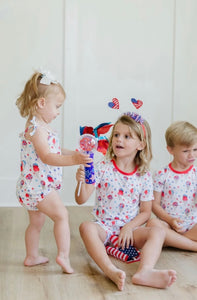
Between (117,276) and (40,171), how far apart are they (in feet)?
1.69

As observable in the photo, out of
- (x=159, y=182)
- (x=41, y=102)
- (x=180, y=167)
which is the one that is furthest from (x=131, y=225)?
(x=41, y=102)

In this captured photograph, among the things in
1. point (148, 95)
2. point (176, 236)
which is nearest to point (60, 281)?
point (176, 236)

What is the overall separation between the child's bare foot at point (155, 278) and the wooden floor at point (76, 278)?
2cm

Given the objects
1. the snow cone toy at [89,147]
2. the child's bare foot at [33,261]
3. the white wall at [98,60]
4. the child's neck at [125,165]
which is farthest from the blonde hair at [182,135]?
the white wall at [98,60]

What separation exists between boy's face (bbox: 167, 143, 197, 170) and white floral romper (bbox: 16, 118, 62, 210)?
26.1 inches

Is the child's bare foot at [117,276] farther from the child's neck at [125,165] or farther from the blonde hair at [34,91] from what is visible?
the blonde hair at [34,91]

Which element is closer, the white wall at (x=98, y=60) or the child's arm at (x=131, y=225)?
the child's arm at (x=131, y=225)

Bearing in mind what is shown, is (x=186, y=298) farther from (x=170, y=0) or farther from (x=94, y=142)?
(x=170, y=0)

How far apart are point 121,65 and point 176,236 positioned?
5.21ft

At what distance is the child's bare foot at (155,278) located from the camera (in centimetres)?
150

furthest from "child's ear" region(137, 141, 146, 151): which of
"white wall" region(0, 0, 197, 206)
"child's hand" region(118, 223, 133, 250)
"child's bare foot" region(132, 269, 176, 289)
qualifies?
"white wall" region(0, 0, 197, 206)

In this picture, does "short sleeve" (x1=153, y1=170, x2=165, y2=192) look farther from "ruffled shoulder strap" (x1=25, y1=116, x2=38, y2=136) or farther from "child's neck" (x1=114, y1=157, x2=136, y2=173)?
"ruffled shoulder strap" (x1=25, y1=116, x2=38, y2=136)

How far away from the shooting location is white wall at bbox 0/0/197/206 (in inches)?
121

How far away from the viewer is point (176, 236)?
78.6 inches
